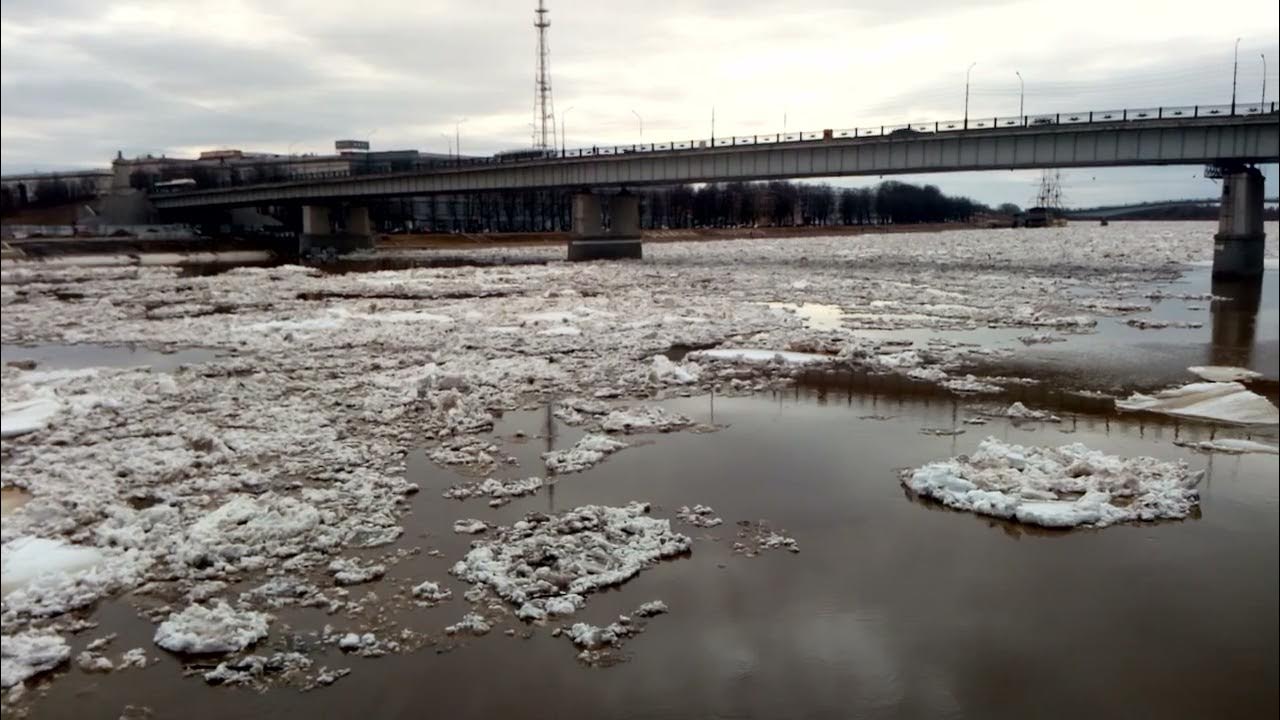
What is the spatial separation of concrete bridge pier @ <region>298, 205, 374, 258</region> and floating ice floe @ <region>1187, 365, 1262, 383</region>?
74381 mm

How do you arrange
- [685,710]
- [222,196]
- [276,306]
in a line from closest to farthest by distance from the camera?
1. [685,710]
2. [276,306]
3. [222,196]

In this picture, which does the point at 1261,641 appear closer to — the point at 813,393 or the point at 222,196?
the point at 813,393

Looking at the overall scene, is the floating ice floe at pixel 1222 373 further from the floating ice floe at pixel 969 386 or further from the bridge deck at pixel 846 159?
the bridge deck at pixel 846 159

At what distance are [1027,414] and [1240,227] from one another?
135 feet

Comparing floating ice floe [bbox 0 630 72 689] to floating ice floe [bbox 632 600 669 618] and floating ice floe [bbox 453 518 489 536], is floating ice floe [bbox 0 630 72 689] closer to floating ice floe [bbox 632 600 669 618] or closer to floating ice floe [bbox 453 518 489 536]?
floating ice floe [bbox 453 518 489 536]

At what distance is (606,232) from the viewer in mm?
74562

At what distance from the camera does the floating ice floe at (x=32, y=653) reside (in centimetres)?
616

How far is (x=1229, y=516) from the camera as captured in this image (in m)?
10.2

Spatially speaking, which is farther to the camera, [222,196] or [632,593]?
[222,196]

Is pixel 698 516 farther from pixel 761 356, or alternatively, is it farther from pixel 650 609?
pixel 761 356

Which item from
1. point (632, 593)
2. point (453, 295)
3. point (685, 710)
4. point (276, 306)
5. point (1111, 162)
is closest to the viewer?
point (685, 710)

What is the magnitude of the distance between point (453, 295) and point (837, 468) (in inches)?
1169

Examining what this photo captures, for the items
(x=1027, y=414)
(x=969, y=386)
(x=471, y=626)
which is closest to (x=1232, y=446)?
(x=1027, y=414)

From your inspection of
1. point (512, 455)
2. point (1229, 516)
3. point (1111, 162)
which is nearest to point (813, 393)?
point (512, 455)
